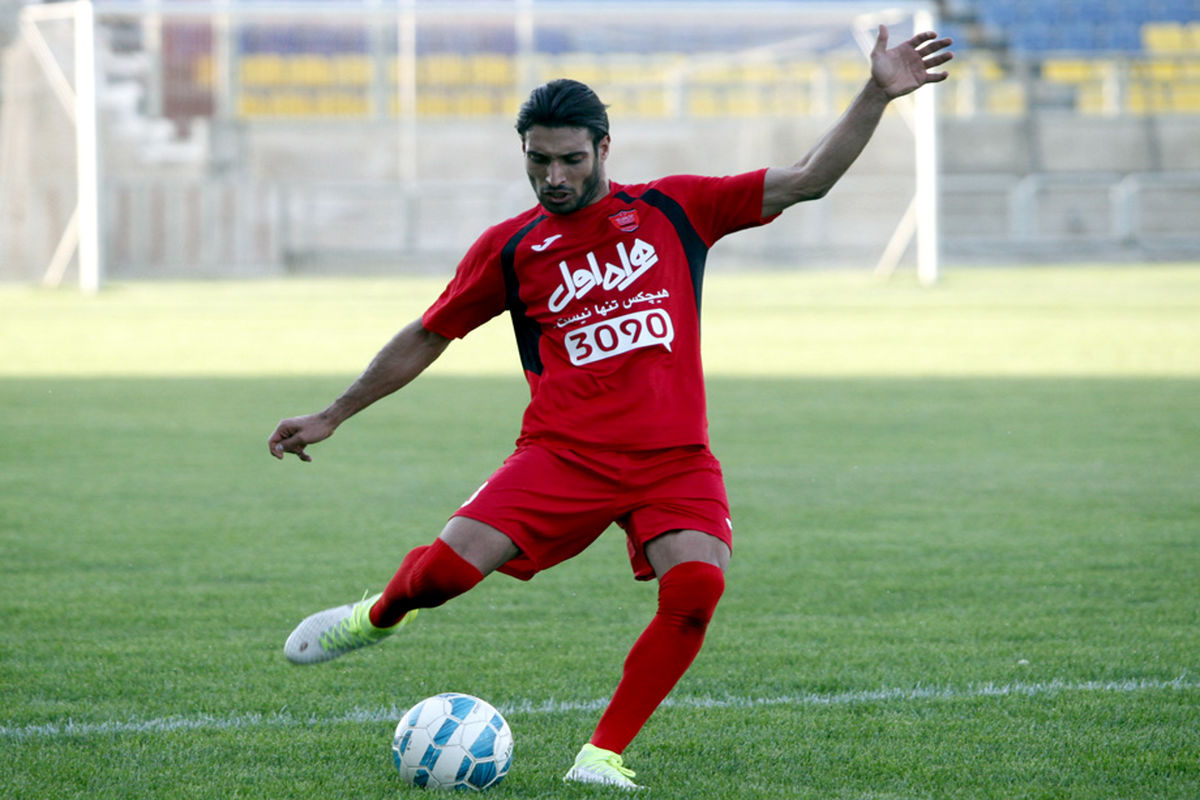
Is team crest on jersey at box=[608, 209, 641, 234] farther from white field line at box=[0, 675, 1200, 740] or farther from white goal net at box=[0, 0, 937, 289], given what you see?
white goal net at box=[0, 0, 937, 289]

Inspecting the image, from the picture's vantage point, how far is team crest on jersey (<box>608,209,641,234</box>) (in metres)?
3.83

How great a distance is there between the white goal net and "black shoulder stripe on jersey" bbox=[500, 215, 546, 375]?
21871 millimetres

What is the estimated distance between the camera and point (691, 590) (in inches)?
141

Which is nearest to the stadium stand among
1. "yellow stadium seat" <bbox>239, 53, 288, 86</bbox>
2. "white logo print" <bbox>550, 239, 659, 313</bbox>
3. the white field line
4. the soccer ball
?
"yellow stadium seat" <bbox>239, 53, 288, 86</bbox>

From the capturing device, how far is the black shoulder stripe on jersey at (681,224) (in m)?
3.89

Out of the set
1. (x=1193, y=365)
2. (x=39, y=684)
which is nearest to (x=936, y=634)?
(x=39, y=684)

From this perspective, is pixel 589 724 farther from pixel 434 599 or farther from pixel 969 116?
pixel 969 116

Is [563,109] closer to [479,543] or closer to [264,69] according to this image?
[479,543]

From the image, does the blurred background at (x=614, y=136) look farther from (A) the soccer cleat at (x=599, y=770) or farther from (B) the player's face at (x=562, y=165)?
(A) the soccer cleat at (x=599, y=770)

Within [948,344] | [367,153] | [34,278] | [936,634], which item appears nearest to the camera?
[936,634]

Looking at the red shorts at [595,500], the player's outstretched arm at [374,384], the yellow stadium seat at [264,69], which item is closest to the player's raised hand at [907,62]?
the red shorts at [595,500]

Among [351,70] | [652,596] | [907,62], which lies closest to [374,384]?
[907,62]

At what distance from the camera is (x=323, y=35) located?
3272cm

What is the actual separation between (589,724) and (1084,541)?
3.29 meters
